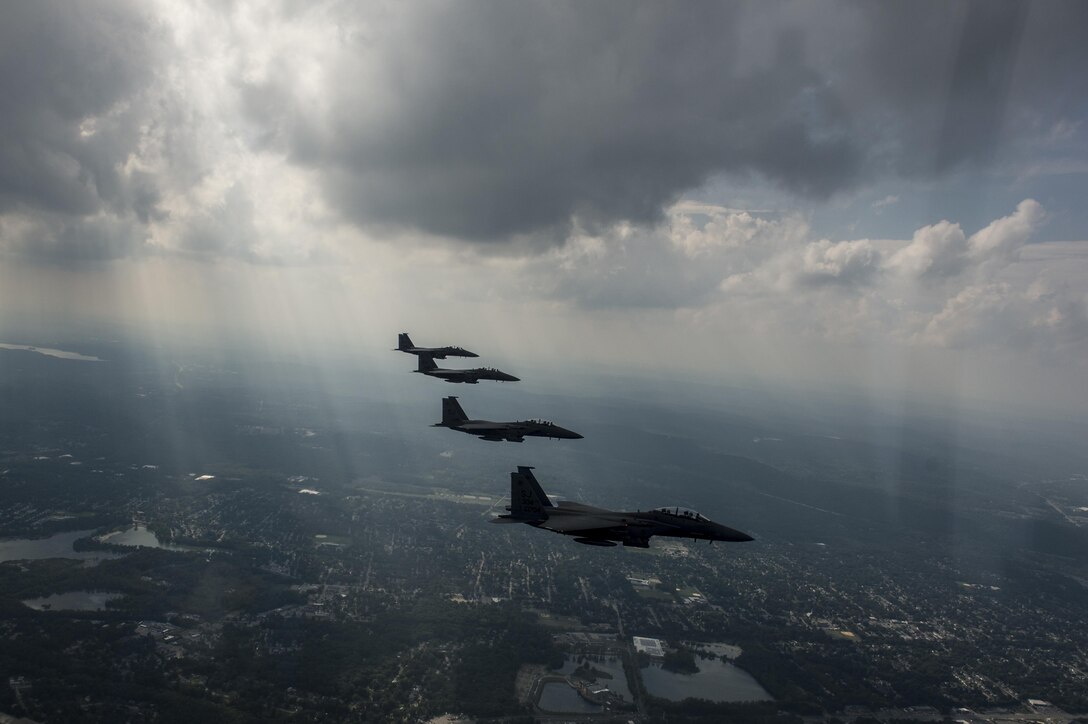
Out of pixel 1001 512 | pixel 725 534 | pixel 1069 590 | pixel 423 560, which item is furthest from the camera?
pixel 1001 512

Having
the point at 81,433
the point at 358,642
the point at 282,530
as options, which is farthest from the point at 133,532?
the point at 81,433

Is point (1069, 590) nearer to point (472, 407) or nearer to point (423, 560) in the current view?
point (423, 560)

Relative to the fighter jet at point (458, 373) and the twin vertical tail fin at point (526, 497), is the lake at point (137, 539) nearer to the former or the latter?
the fighter jet at point (458, 373)

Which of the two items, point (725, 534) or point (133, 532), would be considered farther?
point (133, 532)

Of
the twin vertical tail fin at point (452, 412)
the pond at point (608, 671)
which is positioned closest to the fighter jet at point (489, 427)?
the twin vertical tail fin at point (452, 412)

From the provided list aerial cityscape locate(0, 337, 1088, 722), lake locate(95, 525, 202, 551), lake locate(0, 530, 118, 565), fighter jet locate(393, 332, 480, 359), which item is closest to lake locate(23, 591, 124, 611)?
aerial cityscape locate(0, 337, 1088, 722)

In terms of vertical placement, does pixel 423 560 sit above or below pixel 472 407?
below
